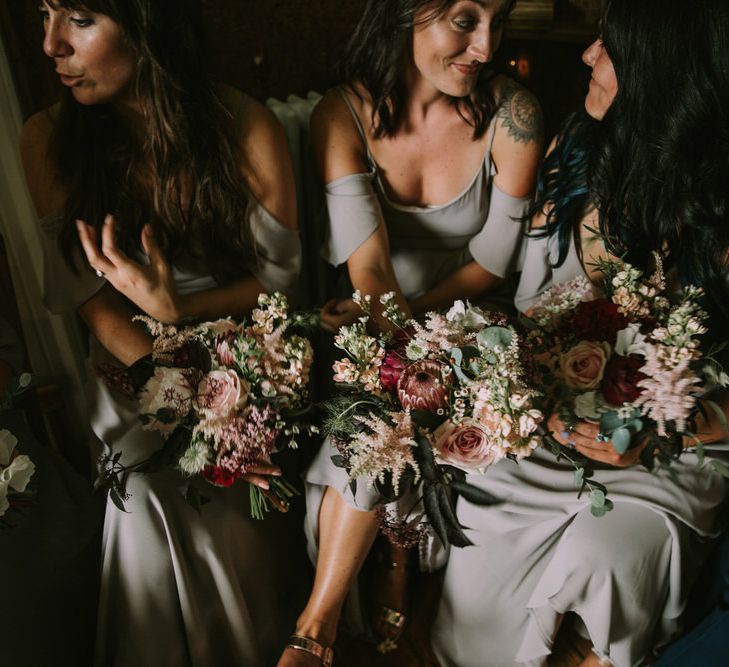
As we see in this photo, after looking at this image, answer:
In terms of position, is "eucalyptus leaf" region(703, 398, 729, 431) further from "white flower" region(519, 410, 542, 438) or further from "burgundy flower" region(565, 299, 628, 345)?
"white flower" region(519, 410, 542, 438)

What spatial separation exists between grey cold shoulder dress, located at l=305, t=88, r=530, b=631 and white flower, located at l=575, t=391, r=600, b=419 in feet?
2.05

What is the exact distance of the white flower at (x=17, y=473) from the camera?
1138mm

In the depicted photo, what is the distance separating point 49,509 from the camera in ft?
4.79

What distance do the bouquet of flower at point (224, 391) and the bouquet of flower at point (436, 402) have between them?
10 cm

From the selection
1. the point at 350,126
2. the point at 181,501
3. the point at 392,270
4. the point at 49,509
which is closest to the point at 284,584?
the point at 181,501

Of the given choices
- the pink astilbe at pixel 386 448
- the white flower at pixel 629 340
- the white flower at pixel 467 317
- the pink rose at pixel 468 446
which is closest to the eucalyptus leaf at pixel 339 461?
the pink astilbe at pixel 386 448

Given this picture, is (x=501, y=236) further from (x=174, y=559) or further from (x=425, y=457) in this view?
(x=174, y=559)

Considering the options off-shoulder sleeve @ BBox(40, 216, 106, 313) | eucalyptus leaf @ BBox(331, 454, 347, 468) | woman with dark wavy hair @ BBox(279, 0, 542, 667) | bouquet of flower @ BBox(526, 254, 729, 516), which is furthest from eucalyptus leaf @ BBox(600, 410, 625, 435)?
off-shoulder sleeve @ BBox(40, 216, 106, 313)

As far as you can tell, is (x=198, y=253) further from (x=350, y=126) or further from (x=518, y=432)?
(x=518, y=432)

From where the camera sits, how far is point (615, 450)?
4.07ft

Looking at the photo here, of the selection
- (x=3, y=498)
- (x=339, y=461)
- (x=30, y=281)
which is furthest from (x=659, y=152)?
(x=30, y=281)

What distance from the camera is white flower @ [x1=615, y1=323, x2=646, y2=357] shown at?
116 cm

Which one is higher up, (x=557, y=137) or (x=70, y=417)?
(x=557, y=137)

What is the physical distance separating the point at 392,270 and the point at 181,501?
2.57ft
